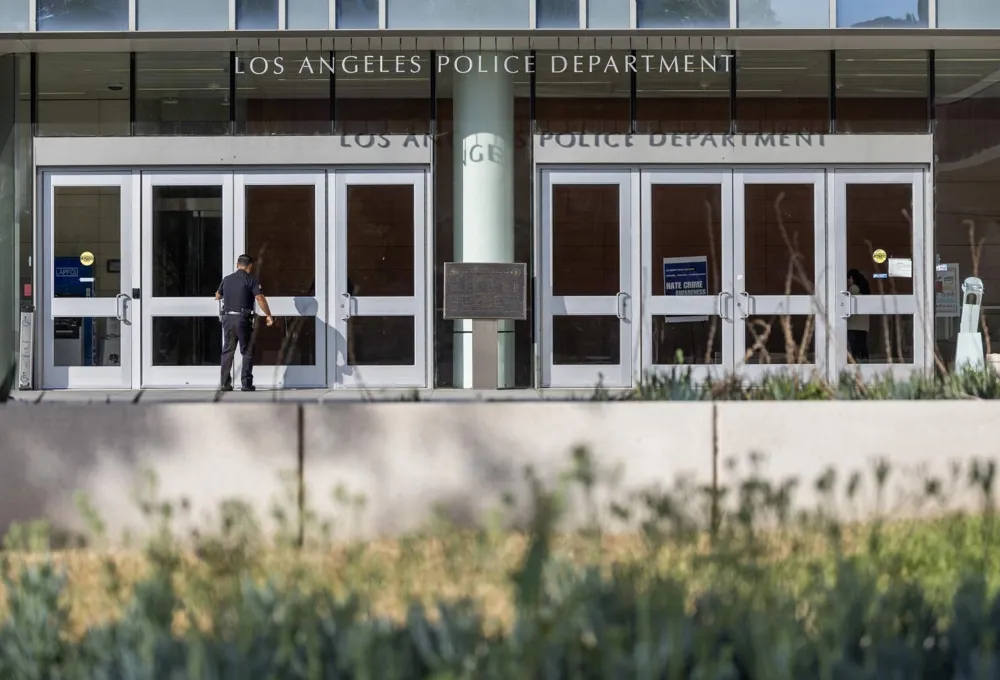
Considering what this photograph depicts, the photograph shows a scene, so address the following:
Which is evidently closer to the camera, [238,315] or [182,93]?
[238,315]

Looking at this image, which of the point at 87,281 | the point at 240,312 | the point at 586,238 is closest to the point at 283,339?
the point at 240,312

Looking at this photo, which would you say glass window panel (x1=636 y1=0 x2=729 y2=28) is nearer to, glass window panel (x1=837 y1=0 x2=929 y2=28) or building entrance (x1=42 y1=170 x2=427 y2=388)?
glass window panel (x1=837 y1=0 x2=929 y2=28)

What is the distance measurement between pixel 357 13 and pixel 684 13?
409 cm

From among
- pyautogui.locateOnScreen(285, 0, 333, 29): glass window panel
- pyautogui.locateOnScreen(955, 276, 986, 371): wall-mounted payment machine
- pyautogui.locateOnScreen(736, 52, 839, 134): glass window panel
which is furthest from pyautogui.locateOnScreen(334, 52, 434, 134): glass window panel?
pyautogui.locateOnScreen(955, 276, 986, 371): wall-mounted payment machine

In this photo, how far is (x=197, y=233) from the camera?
17.1m

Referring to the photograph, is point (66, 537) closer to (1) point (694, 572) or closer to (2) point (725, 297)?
(1) point (694, 572)

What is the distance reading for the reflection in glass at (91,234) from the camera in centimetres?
1706

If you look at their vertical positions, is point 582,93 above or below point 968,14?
below

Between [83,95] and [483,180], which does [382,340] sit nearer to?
[483,180]

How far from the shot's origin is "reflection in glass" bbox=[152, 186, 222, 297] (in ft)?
55.8

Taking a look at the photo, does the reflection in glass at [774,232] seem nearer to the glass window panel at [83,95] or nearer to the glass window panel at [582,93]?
the glass window panel at [582,93]

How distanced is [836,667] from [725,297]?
14179 millimetres

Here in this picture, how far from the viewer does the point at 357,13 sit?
16094mm

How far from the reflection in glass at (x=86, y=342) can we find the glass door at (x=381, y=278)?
9.57 ft
